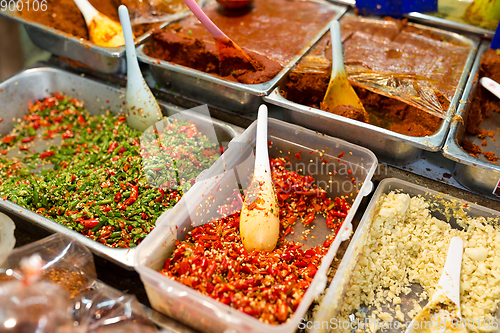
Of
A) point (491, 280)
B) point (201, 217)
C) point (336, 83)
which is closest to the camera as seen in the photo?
point (491, 280)

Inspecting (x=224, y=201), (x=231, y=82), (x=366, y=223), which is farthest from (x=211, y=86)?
(x=366, y=223)

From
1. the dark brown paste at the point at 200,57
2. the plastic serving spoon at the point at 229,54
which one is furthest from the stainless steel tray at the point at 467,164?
the plastic serving spoon at the point at 229,54

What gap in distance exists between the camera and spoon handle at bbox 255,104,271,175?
1.58m

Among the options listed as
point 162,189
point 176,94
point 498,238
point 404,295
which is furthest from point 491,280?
point 176,94

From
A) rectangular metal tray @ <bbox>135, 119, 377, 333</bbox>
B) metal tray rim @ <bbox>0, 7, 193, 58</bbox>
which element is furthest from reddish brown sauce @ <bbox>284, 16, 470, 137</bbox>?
metal tray rim @ <bbox>0, 7, 193, 58</bbox>

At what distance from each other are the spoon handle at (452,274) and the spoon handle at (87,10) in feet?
7.51

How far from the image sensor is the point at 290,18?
2.37 metres

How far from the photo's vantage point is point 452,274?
1327 mm

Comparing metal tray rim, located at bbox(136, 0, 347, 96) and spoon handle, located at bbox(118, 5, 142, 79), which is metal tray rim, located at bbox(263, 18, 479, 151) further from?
spoon handle, located at bbox(118, 5, 142, 79)

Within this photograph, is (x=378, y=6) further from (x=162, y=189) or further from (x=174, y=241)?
(x=174, y=241)

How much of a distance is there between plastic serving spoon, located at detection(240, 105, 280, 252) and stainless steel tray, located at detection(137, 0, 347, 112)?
328 mm

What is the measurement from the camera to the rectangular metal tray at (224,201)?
42.2 inches

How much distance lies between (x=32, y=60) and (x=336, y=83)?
218 cm

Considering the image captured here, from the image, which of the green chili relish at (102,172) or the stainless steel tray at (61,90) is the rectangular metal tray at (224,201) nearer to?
the green chili relish at (102,172)
